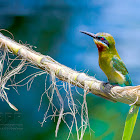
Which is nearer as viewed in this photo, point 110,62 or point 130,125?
point 130,125

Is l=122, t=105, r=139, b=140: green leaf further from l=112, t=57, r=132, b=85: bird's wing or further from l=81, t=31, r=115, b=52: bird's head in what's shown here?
l=81, t=31, r=115, b=52: bird's head

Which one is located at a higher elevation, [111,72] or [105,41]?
[105,41]

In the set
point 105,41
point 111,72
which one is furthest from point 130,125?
point 105,41

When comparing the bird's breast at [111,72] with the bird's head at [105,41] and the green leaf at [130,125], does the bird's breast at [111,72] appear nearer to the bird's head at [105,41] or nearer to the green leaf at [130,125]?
the bird's head at [105,41]

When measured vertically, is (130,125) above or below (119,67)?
below

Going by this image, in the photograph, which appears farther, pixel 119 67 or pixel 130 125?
pixel 119 67

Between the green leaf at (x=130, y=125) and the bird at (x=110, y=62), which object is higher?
the bird at (x=110, y=62)

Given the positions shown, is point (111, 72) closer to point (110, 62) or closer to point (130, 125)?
point (110, 62)

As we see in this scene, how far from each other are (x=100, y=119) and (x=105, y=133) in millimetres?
120

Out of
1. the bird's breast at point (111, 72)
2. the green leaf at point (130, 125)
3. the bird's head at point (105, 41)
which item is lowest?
the green leaf at point (130, 125)

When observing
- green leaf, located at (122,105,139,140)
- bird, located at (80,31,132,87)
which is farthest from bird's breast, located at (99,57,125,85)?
green leaf, located at (122,105,139,140)

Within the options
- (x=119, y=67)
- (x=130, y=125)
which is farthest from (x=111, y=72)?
(x=130, y=125)

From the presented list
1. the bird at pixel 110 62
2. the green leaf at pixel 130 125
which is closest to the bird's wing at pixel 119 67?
the bird at pixel 110 62

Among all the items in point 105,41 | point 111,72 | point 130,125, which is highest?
point 105,41
